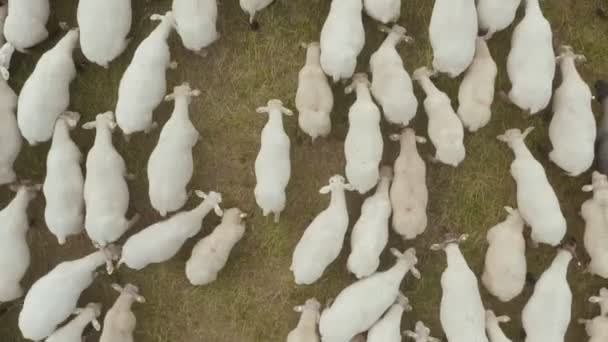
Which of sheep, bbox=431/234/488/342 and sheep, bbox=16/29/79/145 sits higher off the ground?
sheep, bbox=16/29/79/145

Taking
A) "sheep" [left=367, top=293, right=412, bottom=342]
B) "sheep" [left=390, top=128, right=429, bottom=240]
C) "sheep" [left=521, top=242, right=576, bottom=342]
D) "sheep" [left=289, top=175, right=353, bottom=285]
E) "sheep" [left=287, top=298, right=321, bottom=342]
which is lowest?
"sheep" [left=287, top=298, right=321, bottom=342]

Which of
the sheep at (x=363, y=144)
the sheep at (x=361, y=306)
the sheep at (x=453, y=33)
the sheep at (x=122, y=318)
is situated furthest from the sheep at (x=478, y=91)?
the sheep at (x=122, y=318)

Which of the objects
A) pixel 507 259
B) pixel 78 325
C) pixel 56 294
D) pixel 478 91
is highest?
pixel 478 91

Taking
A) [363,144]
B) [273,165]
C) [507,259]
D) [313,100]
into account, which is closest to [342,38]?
[313,100]

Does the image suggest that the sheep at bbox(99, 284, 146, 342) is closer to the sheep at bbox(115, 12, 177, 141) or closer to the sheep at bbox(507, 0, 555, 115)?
the sheep at bbox(115, 12, 177, 141)

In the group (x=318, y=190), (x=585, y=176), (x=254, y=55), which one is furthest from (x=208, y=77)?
(x=585, y=176)

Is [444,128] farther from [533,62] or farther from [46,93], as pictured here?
[46,93]

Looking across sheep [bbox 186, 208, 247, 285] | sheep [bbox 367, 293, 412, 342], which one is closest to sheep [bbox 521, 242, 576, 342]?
sheep [bbox 367, 293, 412, 342]
